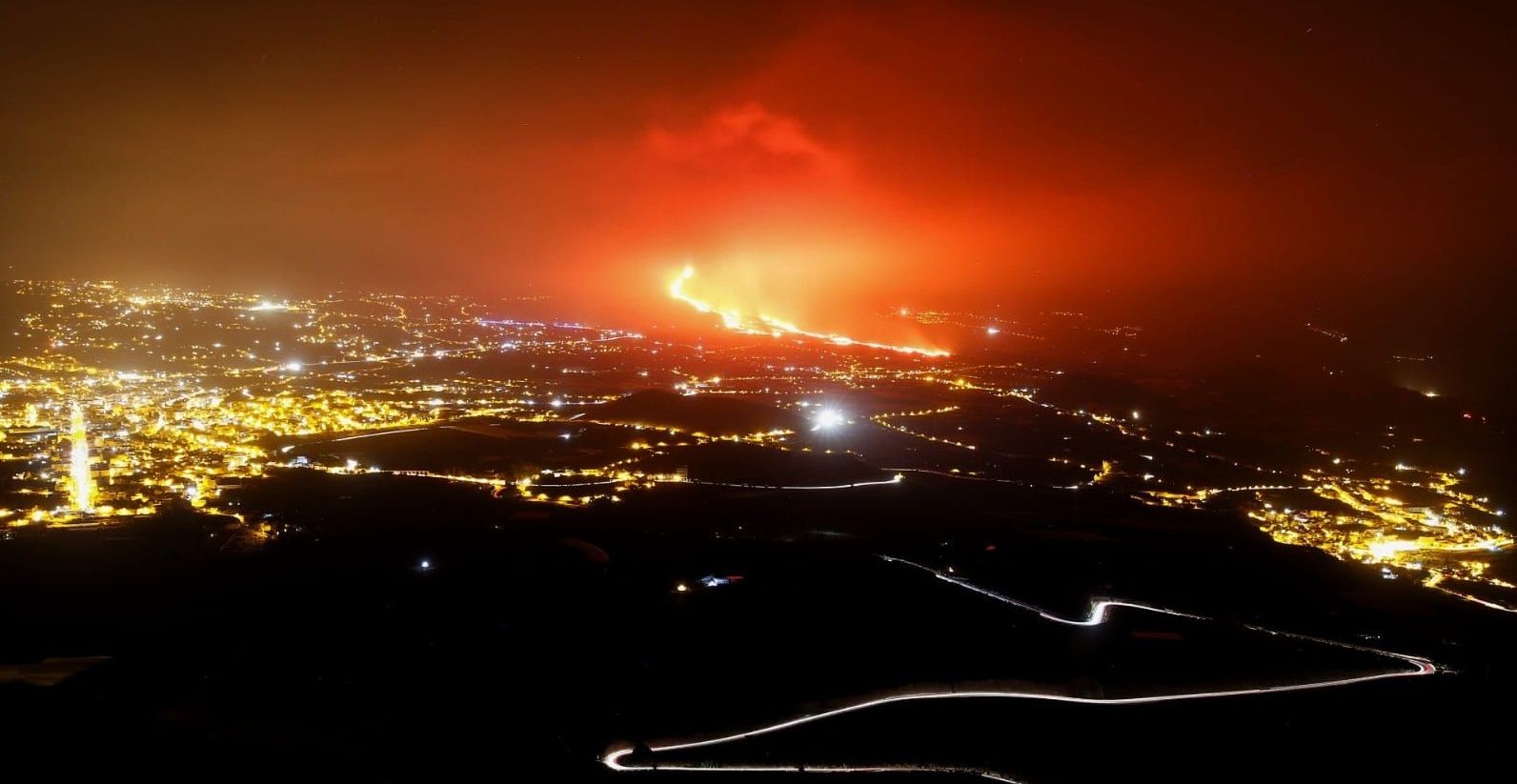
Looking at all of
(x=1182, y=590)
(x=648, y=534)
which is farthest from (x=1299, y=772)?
(x=648, y=534)

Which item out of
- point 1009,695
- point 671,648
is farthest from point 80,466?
point 1009,695

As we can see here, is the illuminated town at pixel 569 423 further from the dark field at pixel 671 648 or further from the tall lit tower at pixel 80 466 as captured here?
the dark field at pixel 671 648

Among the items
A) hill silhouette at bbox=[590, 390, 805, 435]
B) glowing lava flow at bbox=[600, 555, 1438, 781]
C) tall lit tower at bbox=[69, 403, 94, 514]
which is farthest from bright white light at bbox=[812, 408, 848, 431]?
tall lit tower at bbox=[69, 403, 94, 514]

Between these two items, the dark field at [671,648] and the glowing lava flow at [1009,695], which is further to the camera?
the dark field at [671,648]

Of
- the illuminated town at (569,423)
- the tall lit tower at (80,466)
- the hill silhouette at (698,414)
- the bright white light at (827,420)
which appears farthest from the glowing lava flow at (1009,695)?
the tall lit tower at (80,466)

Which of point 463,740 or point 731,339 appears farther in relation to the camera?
point 731,339

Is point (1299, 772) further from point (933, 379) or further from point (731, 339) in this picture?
point (731, 339)
